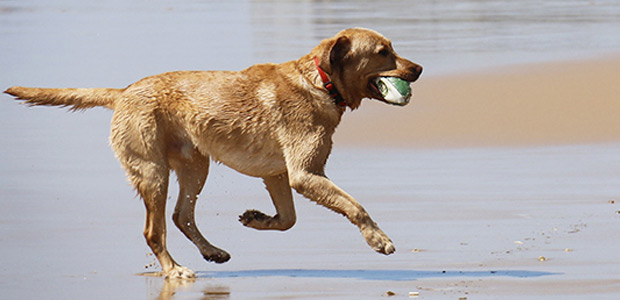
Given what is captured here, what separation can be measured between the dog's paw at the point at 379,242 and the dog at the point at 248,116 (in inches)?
10.3

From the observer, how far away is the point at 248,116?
283 inches

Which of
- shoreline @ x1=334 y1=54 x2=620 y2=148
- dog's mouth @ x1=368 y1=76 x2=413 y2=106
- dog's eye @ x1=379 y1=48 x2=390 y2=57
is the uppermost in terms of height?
shoreline @ x1=334 y1=54 x2=620 y2=148

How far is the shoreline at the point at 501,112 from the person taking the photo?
1146 centimetres

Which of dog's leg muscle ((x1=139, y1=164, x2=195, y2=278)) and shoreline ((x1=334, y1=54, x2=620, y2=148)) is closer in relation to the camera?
dog's leg muscle ((x1=139, y1=164, x2=195, y2=278))

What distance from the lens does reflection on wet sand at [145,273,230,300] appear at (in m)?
6.39

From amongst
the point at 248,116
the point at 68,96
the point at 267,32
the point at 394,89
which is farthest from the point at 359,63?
the point at 267,32

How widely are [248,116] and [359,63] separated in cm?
72

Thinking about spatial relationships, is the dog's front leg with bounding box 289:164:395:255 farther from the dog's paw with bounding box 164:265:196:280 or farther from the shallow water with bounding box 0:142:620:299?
the dog's paw with bounding box 164:265:196:280

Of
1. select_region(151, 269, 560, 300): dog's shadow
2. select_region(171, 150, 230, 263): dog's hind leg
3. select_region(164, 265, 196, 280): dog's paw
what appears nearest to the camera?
select_region(151, 269, 560, 300): dog's shadow

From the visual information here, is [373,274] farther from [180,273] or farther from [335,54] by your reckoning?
[335,54]

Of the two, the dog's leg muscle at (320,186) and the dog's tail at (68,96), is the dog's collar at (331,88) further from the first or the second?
the dog's tail at (68,96)

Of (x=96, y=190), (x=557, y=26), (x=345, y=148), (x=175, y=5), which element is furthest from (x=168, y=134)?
(x=175, y=5)

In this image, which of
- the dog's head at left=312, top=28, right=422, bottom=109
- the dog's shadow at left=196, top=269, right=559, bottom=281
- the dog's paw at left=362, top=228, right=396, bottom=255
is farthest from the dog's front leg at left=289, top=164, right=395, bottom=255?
the dog's head at left=312, top=28, right=422, bottom=109

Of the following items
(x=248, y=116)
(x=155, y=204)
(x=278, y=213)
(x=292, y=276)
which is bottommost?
(x=292, y=276)
